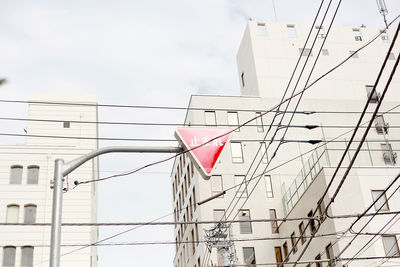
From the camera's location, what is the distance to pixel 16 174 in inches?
1959

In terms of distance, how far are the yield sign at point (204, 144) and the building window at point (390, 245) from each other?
78.6 ft

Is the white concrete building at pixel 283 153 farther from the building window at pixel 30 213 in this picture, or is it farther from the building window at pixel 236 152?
the building window at pixel 30 213

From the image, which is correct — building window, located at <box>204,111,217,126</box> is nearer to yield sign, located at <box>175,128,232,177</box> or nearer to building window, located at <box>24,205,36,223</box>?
building window, located at <box>24,205,36,223</box>

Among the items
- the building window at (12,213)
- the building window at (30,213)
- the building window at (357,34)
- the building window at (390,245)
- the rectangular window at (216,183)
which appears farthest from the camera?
the building window at (357,34)

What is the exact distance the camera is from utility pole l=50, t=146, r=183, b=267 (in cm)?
895

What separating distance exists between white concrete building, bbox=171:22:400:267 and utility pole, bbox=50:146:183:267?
25194 millimetres

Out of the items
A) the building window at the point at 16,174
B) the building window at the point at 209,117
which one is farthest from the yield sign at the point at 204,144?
the building window at the point at 209,117

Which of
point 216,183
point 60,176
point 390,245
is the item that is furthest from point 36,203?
point 60,176

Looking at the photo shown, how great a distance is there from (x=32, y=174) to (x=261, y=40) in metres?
24.7

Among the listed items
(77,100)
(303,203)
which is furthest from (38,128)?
(303,203)

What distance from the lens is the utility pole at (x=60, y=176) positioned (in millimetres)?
8945

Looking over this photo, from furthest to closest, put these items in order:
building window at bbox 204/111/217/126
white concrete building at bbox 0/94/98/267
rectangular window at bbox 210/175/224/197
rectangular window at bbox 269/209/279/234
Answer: building window at bbox 204/111/217/126
rectangular window at bbox 210/175/224/197
rectangular window at bbox 269/209/279/234
white concrete building at bbox 0/94/98/267

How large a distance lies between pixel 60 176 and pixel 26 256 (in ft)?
129

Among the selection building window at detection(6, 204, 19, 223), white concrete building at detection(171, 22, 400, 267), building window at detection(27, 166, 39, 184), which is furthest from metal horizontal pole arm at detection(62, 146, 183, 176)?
building window at detection(27, 166, 39, 184)
